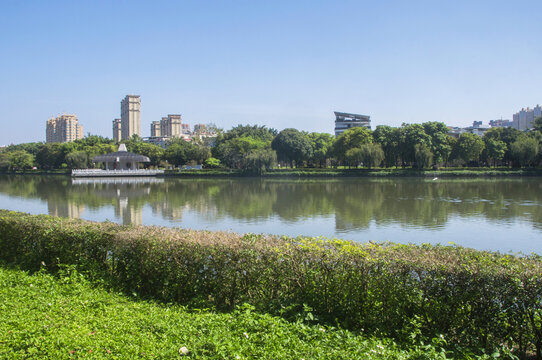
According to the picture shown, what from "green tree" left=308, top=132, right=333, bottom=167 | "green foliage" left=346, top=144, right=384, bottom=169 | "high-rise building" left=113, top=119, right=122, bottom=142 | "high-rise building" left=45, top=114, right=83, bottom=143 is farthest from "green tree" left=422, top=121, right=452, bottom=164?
"high-rise building" left=45, top=114, right=83, bottom=143

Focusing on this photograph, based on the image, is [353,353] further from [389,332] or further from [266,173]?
[266,173]

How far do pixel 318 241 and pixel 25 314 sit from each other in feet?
11.6

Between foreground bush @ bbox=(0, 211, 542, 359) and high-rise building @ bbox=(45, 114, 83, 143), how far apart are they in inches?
7698

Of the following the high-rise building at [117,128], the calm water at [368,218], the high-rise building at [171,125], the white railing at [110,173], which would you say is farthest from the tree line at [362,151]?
the high-rise building at [117,128]

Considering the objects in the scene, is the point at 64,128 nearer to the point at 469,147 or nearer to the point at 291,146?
the point at 291,146

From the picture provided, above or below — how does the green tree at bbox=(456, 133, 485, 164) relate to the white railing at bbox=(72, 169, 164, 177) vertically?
above

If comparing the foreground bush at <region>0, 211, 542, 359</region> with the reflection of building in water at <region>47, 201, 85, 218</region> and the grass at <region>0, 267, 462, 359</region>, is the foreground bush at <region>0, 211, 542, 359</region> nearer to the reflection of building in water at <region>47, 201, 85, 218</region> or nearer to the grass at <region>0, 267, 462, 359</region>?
the grass at <region>0, 267, 462, 359</region>

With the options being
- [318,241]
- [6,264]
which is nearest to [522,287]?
[318,241]

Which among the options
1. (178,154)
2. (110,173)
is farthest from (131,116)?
(110,173)

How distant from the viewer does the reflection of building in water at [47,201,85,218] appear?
18317 millimetres

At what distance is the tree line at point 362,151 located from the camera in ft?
168

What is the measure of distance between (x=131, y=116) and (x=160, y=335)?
543 ft

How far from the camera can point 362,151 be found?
2010 inches

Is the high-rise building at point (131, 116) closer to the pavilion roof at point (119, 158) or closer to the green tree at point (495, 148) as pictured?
the pavilion roof at point (119, 158)
